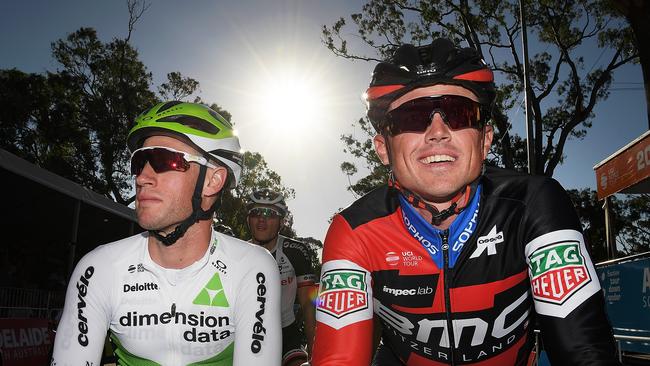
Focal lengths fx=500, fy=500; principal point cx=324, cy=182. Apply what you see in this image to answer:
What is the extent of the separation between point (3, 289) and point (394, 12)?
24.5 meters

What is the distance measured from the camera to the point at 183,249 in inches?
147

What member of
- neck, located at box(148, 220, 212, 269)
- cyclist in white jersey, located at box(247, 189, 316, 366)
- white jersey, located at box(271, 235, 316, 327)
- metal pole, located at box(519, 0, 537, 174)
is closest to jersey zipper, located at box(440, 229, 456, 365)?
neck, located at box(148, 220, 212, 269)

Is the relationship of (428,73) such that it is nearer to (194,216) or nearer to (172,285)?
(194,216)

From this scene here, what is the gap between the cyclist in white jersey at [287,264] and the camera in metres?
7.18

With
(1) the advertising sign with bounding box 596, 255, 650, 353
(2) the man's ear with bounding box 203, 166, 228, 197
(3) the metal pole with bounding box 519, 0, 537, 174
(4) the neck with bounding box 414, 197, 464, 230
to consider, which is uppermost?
(3) the metal pole with bounding box 519, 0, 537, 174

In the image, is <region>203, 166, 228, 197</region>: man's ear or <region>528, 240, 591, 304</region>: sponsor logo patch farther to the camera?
<region>203, 166, 228, 197</region>: man's ear

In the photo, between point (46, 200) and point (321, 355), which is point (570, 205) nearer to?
point (321, 355)

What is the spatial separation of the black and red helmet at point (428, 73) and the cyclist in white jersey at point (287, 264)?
4668 millimetres

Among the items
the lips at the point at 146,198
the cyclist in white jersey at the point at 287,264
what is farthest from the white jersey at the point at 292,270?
the lips at the point at 146,198

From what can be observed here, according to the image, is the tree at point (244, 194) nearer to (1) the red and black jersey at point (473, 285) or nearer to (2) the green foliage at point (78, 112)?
(2) the green foliage at point (78, 112)

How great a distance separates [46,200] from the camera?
54.5ft

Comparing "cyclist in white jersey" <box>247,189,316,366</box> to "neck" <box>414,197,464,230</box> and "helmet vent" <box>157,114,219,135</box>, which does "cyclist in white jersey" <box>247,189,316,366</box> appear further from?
"neck" <box>414,197,464,230</box>

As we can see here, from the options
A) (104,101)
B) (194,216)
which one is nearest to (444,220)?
(194,216)

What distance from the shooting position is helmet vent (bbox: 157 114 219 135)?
3.89 m
